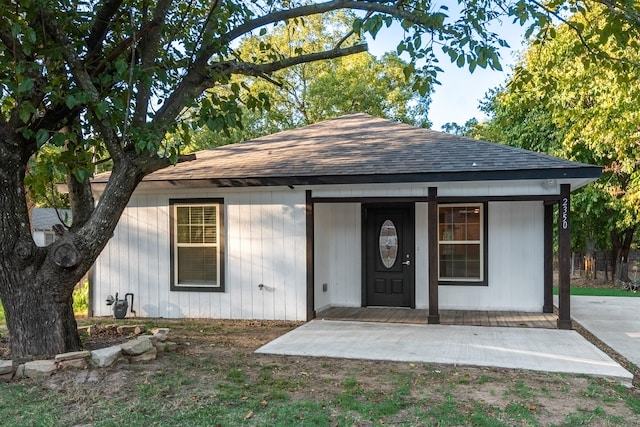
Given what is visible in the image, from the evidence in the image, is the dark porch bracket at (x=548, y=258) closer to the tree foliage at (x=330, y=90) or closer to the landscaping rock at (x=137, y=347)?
the landscaping rock at (x=137, y=347)

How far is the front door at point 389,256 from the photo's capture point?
378 inches

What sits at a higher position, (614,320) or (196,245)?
(196,245)

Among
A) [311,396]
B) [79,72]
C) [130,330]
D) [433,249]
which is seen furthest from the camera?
[433,249]

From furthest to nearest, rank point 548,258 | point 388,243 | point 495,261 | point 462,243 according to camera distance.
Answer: point 388,243, point 462,243, point 495,261, point 548,258

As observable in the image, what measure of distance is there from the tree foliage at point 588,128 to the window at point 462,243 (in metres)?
2.14

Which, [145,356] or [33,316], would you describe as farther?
[145,356]

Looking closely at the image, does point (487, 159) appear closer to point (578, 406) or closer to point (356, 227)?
point (356, 227)

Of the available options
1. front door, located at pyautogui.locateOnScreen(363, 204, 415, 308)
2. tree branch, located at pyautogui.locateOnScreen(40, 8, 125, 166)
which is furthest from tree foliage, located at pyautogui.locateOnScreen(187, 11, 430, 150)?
tree branch, located at pyautogui.locateOnScreen(40, 8, 125, 166)

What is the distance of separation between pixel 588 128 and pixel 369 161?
6.46 m

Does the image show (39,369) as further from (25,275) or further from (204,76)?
(204,76)

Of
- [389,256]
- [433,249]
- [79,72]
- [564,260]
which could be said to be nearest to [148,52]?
[79,72]

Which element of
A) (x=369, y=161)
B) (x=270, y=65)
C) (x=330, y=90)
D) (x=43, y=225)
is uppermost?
(x=330, y=90)

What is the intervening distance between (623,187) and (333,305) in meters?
9.49

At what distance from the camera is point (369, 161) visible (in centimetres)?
854
